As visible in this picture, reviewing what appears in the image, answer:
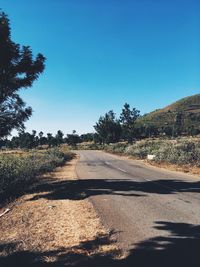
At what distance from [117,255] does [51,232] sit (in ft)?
7.46

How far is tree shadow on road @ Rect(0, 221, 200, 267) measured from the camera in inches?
211

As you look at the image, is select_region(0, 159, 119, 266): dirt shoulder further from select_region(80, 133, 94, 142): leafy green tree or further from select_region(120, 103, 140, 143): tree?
select_region(80, 133, 94, 142): leafy green tree

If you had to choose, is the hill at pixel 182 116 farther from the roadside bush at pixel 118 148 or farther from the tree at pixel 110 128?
the roadside bush at pixel 118 148

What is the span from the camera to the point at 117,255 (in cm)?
571

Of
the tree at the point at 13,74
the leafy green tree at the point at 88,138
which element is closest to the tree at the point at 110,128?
the leafy green tree at the point at 88,138

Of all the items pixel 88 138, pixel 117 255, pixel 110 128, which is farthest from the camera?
pixel 88 138

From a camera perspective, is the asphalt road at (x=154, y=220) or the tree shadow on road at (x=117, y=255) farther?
the asphalt road at (x=154, y=220)

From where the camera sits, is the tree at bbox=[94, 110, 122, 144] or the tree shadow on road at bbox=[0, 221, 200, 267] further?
the tree at bbox=[94, 110, 122, 144]

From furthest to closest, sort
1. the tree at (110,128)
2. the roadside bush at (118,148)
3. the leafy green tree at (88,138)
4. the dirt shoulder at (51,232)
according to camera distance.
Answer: the leafy green tree at (88,138)
the tree at (110,128)
the roadside bush at (118,148)
the dirt shoulder at (51,232)

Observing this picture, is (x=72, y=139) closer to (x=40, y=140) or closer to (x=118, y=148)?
(x=40, y=140)

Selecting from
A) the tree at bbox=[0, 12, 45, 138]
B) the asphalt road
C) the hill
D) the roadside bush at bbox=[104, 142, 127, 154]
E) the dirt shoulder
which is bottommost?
the dirt shoulder

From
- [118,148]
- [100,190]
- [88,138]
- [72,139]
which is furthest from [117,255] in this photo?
[88,138]

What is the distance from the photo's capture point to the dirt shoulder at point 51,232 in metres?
5.98

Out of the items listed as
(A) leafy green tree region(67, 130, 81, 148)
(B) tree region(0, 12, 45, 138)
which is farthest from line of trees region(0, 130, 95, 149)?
(B) tree region(0, 12, 45, 138)
